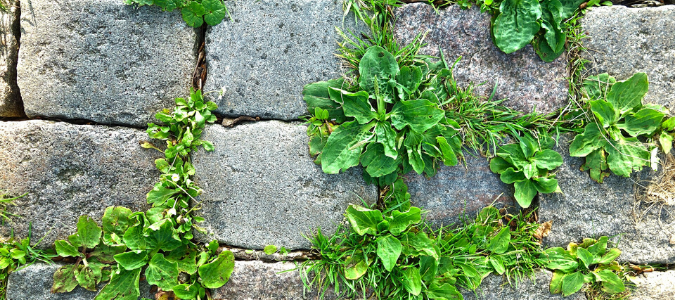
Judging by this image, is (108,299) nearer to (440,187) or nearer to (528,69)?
(440,187)

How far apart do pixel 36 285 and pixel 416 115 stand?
224 centimetres

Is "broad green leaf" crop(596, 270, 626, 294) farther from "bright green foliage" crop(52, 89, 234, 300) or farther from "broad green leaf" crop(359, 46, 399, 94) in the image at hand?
"bright green foliage" crop(52, 89, 234, 300)

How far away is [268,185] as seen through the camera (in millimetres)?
2188

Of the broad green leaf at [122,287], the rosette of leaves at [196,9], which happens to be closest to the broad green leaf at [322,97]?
the rosette of leaves at [196,9]

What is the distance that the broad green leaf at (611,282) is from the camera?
7.25ft

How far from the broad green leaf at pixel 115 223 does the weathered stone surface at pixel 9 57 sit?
0.77 metres

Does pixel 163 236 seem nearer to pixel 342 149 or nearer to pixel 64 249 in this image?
pixel 64 249

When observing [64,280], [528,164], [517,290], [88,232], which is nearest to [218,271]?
[88,232]

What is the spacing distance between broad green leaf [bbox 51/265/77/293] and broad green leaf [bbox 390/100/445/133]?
1.91m

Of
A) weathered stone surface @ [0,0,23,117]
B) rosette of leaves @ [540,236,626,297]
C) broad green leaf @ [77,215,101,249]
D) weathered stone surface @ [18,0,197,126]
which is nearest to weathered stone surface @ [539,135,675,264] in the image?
rosette of leaves @ [540,236,626,297]

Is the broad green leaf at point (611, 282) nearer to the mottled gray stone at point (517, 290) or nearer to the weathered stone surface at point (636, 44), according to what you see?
the mottled gray stone at point (517, 290)

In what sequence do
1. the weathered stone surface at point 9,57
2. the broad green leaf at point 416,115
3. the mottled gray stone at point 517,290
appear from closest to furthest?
1. the broad green leaf at point 416,115
2. the weathered stone surface at point 9,57
3. the mottled gray stone at point 517,290

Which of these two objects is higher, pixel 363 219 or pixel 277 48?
pixel 277 48

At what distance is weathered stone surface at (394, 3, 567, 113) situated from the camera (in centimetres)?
220
